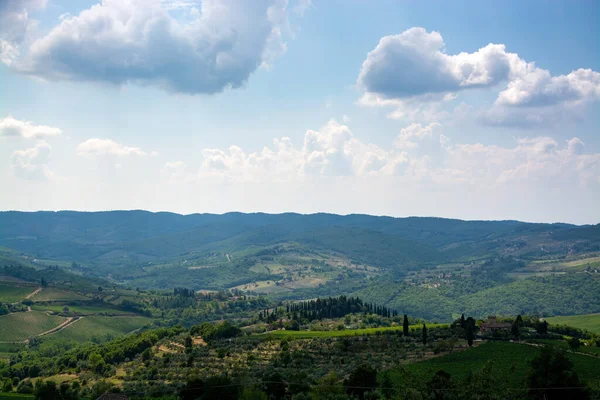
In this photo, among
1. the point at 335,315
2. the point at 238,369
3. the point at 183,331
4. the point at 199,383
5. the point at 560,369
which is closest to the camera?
the point at 560,369

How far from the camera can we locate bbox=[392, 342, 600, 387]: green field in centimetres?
7744

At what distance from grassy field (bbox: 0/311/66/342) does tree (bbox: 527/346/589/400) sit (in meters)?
155

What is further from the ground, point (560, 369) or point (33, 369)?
point (560, 369)

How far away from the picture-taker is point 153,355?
121m

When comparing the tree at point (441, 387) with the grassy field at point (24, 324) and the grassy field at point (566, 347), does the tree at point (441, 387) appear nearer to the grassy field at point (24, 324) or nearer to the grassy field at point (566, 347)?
the grassy field at point (566, 347)

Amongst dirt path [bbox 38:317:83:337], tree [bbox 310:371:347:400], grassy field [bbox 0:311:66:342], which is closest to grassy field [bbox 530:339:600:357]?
tree [bbox 310:371:347:400]

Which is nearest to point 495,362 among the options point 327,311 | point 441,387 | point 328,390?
point 441,387

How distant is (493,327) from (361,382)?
54751mm

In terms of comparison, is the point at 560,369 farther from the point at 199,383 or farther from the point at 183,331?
the point at 183,331

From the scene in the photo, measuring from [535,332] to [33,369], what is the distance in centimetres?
10947

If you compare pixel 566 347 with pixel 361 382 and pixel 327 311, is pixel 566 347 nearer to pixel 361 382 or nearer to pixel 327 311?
pixel 361 382

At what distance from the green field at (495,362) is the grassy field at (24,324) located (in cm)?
13792

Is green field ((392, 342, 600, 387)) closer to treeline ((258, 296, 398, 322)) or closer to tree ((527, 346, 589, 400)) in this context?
tree ((527, 346, 589, 400))

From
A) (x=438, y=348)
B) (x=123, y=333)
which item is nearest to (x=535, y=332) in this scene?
(x=438, y=348)
